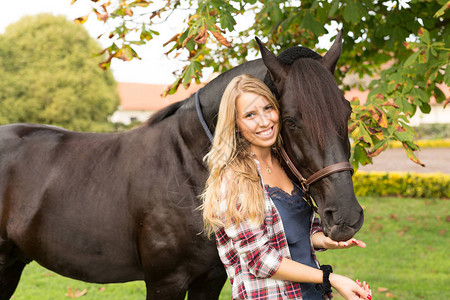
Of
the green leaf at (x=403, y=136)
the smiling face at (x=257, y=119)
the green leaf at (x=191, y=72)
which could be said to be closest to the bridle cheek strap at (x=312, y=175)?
the smiling face at (x=257, y=119)

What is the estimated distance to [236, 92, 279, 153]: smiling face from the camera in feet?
6.07

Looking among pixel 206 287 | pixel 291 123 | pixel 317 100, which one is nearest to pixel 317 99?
pixel 317 100

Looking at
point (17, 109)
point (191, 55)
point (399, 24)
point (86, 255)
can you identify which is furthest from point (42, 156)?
point (17, 109)

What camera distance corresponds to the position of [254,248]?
173 centimetres

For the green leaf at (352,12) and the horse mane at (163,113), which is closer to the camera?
the horse mane at (163,113)

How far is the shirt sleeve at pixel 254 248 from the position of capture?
67.9 inches

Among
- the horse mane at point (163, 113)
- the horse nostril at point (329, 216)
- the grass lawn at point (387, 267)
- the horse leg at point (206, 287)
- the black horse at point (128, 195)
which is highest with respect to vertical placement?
the horse mane at point (163, 113)

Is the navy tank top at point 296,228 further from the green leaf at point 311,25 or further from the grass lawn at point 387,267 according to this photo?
the grass lawn at point 387,267

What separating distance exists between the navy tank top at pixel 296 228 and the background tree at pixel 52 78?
918 inches

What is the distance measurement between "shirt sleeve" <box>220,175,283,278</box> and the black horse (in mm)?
357

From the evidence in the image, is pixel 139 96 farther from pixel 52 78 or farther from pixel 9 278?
pixel 9 278

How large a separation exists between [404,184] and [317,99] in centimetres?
1096

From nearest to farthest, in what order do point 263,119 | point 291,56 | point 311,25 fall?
point 263,119, point 291,56, point 311,25

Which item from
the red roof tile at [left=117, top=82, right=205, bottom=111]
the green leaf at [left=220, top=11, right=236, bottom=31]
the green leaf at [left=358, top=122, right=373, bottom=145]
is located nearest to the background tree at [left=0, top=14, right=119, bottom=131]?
the red roof tile at [left=117, top=82, right=205, bottom=111]
